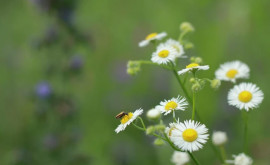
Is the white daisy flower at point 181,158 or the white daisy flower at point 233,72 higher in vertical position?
the white daisy flower at point 233,72

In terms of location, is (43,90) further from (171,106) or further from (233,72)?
(171,106)

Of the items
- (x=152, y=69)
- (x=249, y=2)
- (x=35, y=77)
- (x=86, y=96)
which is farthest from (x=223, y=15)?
(x=35, y=77)

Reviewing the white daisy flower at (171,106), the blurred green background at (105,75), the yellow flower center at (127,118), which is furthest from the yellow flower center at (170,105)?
the blurred green background at (105,75)

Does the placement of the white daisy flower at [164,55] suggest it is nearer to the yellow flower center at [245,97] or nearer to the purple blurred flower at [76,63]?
the yellow flower center at [245,97]

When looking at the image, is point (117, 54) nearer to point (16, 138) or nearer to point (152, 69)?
point (152, 69)

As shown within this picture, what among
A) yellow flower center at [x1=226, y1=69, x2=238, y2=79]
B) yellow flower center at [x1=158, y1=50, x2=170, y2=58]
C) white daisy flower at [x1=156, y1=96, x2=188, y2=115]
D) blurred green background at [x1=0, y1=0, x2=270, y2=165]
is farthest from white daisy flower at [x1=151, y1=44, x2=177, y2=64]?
blurred green background at [x1=0, y1=0, x2=270, y2=165]

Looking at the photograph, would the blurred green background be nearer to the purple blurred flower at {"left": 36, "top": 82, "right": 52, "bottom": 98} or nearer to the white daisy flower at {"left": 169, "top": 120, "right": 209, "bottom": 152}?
the purple blurred flower at {"left": 36, "top": 82, "right": 52, "bottom": 98}
